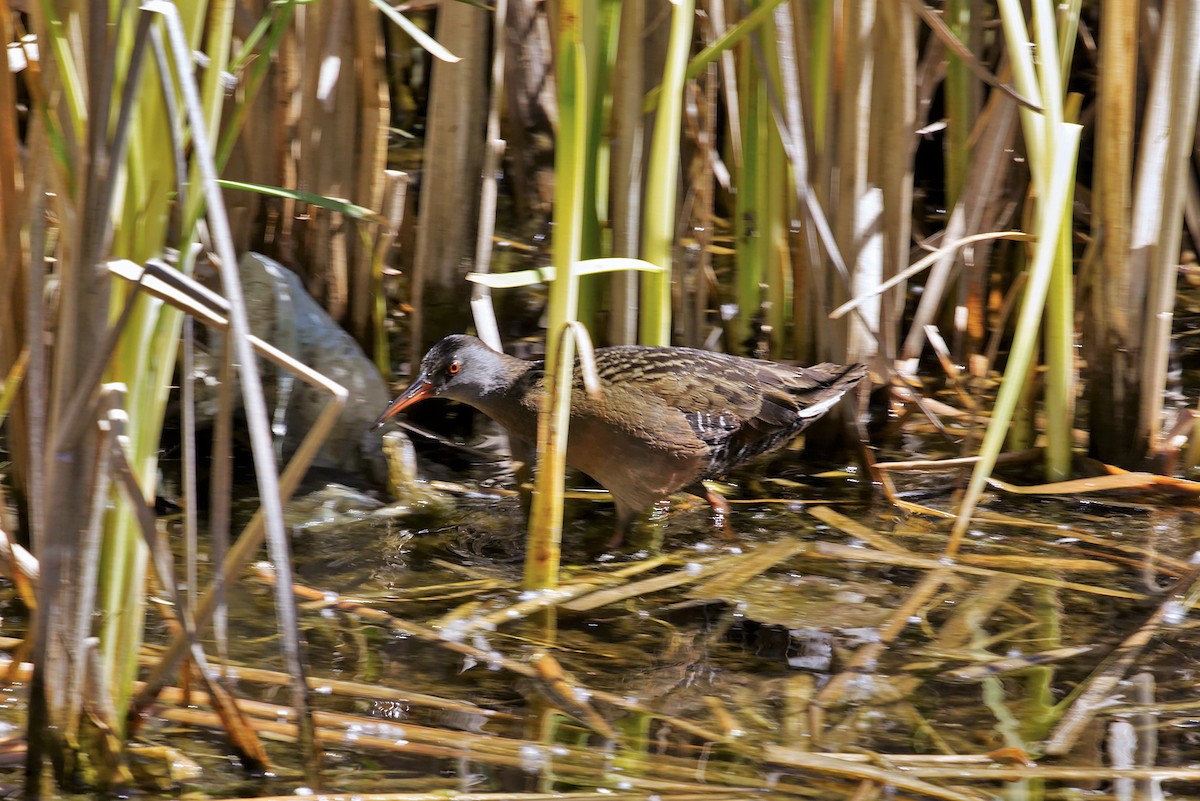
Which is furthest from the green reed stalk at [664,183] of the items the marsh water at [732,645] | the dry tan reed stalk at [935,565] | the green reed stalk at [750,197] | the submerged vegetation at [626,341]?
the dry tan reed stalk at [935,565]

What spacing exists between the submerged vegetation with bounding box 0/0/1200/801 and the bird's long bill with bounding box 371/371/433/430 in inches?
8.8

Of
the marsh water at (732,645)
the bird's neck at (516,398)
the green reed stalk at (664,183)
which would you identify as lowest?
the marsh water at (732,645)

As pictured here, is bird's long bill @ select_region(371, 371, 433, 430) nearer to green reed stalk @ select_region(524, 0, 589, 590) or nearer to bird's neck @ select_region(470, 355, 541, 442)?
bird's neck @ select_region(470, 355, 541, 442)

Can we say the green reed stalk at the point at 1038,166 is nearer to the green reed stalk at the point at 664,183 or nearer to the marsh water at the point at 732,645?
the marsh water at the point at 732,645

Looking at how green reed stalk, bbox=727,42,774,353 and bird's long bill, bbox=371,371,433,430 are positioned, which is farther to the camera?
green reed stalk, bbox=727,42,774,353

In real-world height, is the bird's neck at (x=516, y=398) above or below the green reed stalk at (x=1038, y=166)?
below

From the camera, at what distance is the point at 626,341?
3438mm

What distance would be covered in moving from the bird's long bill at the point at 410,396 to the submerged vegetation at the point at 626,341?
0.74 ft

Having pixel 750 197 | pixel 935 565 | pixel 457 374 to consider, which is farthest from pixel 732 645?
pixel 750 197

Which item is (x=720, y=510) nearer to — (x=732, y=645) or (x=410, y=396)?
(x=732, y=645)

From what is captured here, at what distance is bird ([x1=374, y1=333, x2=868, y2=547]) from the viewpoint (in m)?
3.18

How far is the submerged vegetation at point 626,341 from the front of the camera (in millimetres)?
1789

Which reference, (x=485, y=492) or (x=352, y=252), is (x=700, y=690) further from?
(x=352, y=252)

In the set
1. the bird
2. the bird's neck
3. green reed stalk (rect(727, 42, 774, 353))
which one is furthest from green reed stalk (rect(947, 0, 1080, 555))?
the bird's neck
